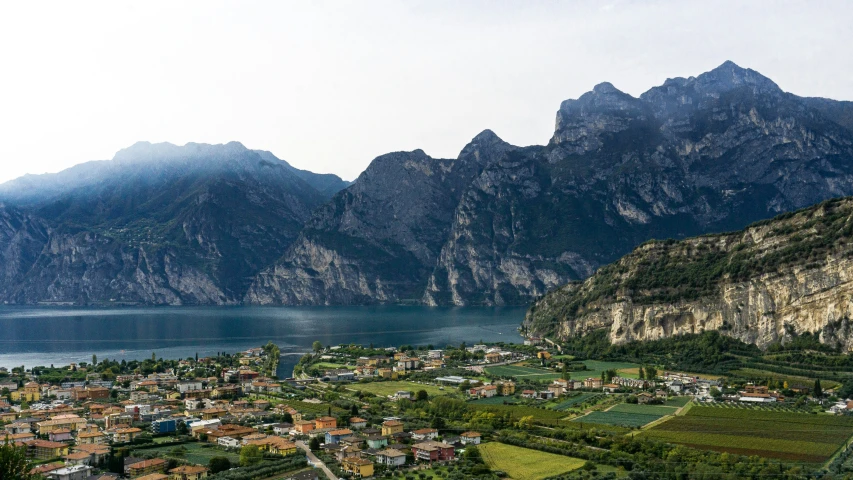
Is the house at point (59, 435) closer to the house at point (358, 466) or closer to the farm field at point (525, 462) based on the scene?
the house at point (358, 466)

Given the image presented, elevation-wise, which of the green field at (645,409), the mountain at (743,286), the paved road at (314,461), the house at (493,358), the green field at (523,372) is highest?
the mountain at (743,286)

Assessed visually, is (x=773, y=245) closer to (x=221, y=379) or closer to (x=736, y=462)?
(x=736, y=462)

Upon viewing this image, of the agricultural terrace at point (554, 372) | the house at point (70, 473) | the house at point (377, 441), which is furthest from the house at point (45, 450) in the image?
the agricultural terrace at point (554, 372)

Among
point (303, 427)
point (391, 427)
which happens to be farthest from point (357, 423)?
point (303, 427)

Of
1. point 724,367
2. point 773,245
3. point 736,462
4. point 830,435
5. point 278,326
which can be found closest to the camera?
point 736,462

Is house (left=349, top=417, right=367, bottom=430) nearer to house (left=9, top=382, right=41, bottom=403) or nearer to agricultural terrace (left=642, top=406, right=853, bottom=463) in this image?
agricultural terrace (left=642, top=406, right=853, bottom=463)

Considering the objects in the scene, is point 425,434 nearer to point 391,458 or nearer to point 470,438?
point 470,438

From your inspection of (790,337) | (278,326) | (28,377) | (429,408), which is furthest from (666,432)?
(278,326)
